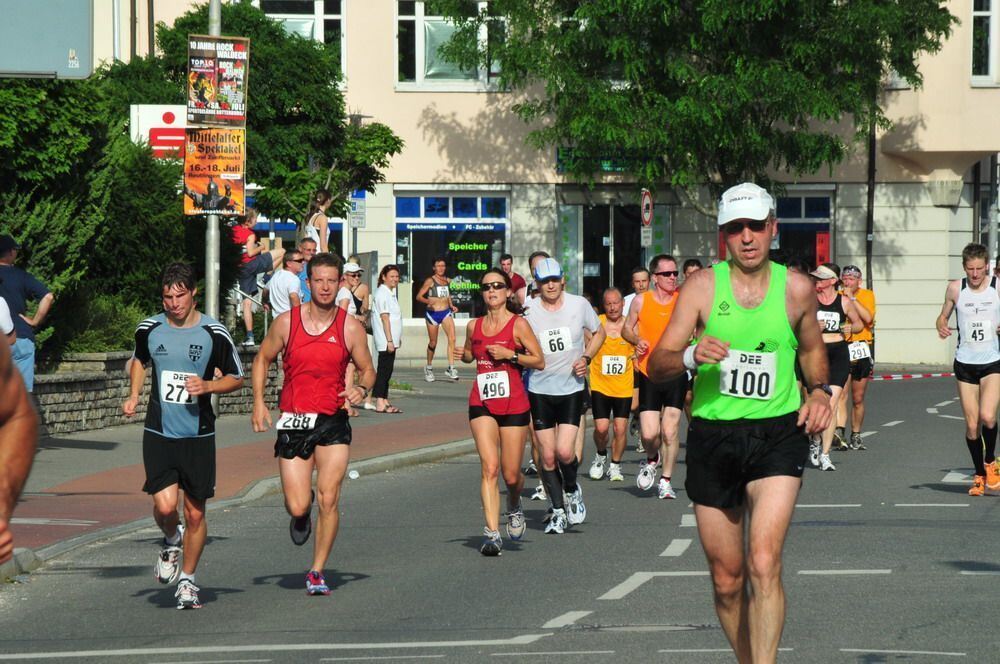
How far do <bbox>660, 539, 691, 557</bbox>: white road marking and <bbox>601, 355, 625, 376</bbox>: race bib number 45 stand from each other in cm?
388

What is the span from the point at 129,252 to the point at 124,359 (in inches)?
107

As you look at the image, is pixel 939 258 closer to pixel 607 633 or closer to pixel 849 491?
pixel 849 491

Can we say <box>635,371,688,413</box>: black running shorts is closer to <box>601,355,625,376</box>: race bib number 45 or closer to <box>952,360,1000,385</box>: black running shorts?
<box>601,355,625,376</box>: race bib number 45

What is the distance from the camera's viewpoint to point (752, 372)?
6559mm

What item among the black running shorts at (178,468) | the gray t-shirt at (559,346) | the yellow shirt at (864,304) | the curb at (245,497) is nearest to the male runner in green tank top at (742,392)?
the black running shorts at (178,468)

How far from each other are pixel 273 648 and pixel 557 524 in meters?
4.59

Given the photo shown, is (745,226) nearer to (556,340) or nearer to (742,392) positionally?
(742,392)

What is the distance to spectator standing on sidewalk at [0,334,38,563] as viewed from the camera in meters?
3.48

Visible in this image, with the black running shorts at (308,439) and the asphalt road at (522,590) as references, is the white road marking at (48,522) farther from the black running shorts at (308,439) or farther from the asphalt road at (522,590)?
the black running shorts at (308,439)

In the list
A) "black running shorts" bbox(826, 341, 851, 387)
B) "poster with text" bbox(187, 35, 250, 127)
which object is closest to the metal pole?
"poster with text" bbox(187, 35, 250, 127)

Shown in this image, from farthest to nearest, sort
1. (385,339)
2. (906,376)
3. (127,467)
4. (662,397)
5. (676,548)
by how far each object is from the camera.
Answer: (906,376) → (385,339) → (127,467) → (662,397) → (676,548)

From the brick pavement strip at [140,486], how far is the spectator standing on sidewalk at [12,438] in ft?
20.1

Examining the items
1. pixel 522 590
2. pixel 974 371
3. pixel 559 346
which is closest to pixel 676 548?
pixel 522 590

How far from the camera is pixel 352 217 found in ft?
84.4
